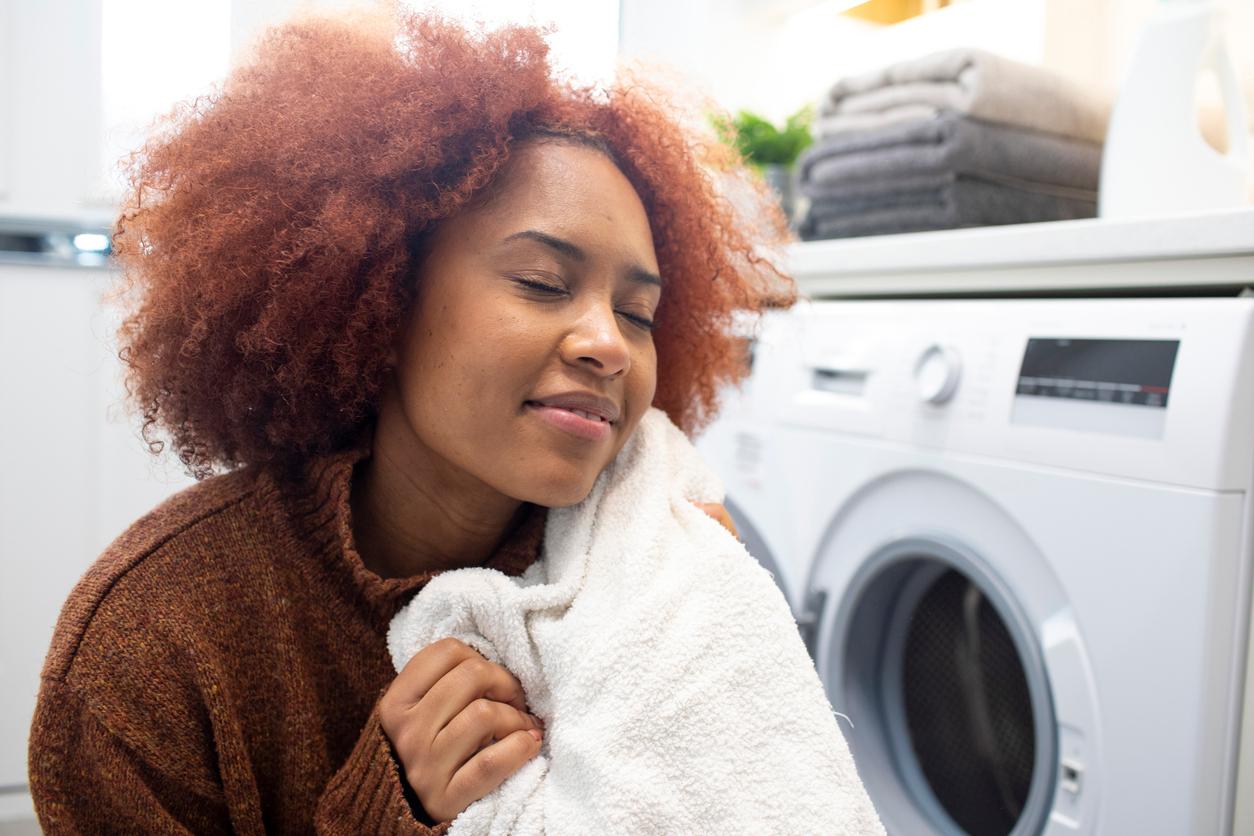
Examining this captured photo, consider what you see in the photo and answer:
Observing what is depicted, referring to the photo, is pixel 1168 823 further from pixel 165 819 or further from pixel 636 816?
pixel 165 819

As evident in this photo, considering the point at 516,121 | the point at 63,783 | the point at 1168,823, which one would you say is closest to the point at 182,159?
the point at 516,121

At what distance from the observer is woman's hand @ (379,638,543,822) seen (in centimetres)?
59

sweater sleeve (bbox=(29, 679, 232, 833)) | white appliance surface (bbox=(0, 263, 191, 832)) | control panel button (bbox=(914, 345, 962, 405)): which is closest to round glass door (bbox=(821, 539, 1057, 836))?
control panel button (bbox=(914, 345, 962, 405))

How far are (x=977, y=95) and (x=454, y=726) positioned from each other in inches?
45.1

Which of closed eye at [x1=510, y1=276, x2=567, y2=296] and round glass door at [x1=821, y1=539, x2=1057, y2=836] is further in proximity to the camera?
round glass door at [x1=821, y1=539, x2=1057, y2=836]

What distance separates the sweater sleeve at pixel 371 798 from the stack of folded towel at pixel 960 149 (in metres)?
1.08

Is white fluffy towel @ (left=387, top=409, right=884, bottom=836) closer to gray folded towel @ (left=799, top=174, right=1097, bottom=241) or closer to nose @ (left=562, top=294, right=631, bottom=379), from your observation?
nose @ (left=562, top=294, right=631, bottom=379)

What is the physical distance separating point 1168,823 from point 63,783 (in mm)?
893

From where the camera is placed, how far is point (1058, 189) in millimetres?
1400

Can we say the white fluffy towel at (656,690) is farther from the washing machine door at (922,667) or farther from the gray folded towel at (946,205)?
the gray folded towel at (946,205)

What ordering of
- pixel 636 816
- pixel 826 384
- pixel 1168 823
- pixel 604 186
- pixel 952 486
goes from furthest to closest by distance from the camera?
pixel 826 384 → pixel 952 486 → pixel 1168 823 → pixel 604 186 → pixel 636 816

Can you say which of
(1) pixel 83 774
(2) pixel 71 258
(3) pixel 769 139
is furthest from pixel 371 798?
(3) pixel 769 139

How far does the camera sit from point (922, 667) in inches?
46.4

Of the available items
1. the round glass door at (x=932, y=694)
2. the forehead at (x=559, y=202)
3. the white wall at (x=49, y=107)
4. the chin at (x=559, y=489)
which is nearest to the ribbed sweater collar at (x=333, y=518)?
the chin at (x=559, y=489)
